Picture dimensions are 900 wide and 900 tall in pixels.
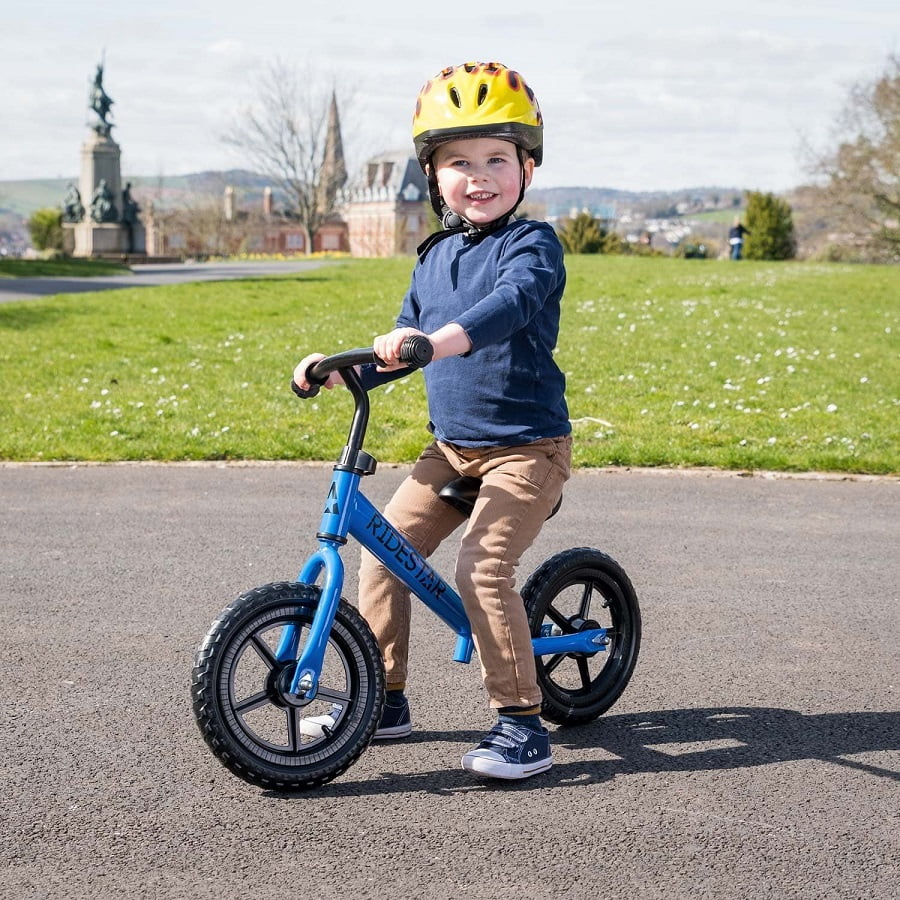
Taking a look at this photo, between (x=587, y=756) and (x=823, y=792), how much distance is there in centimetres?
69

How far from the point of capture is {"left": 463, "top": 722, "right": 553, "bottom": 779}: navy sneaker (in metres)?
3.70

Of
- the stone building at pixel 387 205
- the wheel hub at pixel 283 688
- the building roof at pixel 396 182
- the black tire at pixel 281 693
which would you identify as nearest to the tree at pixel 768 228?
the black tire at pixel 281 693

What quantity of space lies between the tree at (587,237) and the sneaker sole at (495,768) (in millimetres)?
46860

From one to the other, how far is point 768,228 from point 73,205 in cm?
2963

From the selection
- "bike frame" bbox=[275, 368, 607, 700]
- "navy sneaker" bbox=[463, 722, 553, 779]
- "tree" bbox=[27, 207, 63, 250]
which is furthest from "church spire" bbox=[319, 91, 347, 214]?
"navy sneaker" bbox=[463, 722, 553, 779]

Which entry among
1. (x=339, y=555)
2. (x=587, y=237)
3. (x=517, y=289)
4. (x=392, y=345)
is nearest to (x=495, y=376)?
(x=517, y=289)

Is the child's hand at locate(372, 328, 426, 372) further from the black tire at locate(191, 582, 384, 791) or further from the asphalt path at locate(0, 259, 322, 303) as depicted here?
the asphalt path at locate(0, 259, 322, 303)

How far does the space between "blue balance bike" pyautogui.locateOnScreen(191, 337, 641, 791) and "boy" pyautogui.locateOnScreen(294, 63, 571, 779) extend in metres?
0.13

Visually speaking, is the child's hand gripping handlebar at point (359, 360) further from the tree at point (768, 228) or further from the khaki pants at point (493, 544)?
the tree at point (768, 228)

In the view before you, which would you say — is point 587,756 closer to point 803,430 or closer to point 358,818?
point 358,818

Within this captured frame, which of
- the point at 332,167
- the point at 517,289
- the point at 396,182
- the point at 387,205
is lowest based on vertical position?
the point at 517,289

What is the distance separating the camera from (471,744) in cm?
400

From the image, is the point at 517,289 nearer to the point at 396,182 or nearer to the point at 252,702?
the point at 252,702

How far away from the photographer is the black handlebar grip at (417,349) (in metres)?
3.17
